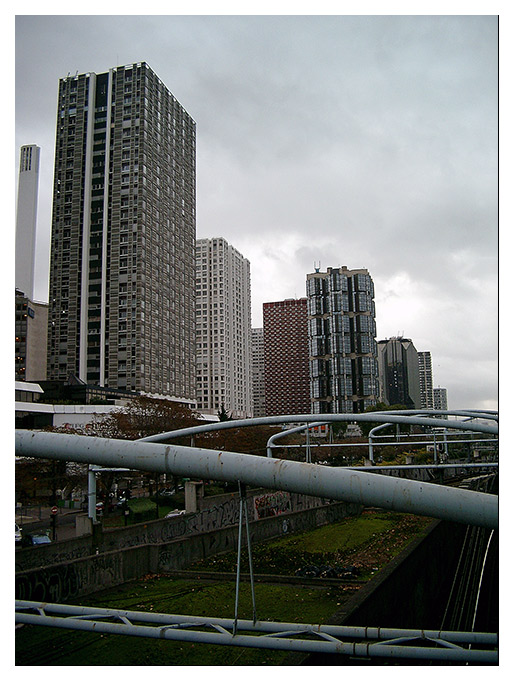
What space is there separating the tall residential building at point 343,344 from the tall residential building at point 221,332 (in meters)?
34.3

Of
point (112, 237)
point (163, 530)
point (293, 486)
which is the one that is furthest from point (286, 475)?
point (112, 237)

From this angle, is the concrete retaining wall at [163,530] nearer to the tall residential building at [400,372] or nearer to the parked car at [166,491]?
the parked car at [166,491]

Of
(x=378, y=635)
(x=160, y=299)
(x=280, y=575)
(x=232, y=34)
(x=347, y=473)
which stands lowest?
(x=280, y=575)

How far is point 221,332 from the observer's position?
393ft

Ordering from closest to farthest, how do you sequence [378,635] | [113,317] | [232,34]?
1. [378,635]
2. [232,34]
3. [113,317]

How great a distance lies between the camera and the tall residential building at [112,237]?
61844 mm

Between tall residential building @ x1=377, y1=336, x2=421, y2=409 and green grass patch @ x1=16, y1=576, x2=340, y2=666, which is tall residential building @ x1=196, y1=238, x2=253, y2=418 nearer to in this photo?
tall residential building @ x1=377, y1=336, x2=421, y2=409

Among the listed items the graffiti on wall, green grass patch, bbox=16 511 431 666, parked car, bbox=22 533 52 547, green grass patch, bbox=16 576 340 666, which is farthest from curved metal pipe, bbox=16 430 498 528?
the graffiti on wall

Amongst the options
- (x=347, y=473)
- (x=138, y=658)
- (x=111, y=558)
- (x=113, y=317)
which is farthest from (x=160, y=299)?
(x=347, y=473)

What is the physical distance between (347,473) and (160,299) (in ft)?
210

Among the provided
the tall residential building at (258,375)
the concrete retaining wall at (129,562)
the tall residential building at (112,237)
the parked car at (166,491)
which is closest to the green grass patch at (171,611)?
the concrete retaining wall at (129,562)

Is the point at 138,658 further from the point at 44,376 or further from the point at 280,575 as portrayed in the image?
the point at 44,376

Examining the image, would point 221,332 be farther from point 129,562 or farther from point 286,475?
point 286,475

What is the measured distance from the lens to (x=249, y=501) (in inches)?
936
